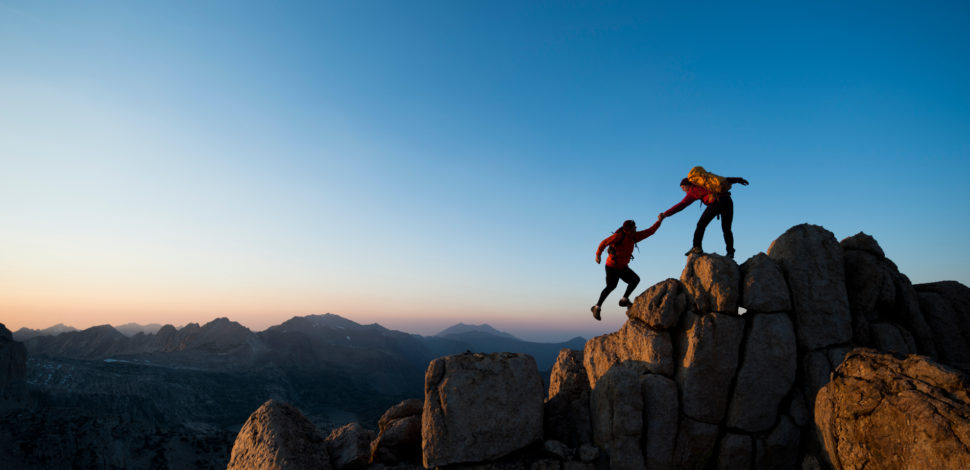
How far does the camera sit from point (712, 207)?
14852 millimetres

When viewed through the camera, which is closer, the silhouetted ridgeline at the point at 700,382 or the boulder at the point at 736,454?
the boulder at the point at 736,454

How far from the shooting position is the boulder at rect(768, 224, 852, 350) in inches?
507

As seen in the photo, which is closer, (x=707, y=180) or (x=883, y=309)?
(x=883, y=309)

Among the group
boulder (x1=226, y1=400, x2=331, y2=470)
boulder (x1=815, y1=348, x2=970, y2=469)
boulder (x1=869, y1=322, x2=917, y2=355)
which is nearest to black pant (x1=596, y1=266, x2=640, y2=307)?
boulder (x1=815, y1=348, x2=970, y2=469)

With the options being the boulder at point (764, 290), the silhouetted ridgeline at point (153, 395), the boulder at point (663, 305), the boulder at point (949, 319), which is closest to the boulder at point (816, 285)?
the boulder at point (764, 290)

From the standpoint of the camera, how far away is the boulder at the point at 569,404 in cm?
1364

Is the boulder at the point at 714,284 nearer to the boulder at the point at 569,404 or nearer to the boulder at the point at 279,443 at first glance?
the boulder at the point at 569,404

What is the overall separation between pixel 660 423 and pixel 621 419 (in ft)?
3.98

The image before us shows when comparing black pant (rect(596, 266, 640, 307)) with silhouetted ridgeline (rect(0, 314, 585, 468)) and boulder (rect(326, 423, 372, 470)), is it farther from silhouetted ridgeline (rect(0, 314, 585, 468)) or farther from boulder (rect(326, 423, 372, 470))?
silhouetted ridgeline (rect(0, 314, 585, 468))

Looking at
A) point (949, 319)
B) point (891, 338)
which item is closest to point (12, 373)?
point (891, 338)

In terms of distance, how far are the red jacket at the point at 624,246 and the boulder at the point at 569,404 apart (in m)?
4.39

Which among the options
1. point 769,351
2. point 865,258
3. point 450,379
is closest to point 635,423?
point 769,351

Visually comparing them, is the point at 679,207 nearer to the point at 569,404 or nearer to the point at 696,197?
the point at 696,197

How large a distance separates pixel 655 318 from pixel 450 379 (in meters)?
7.11
